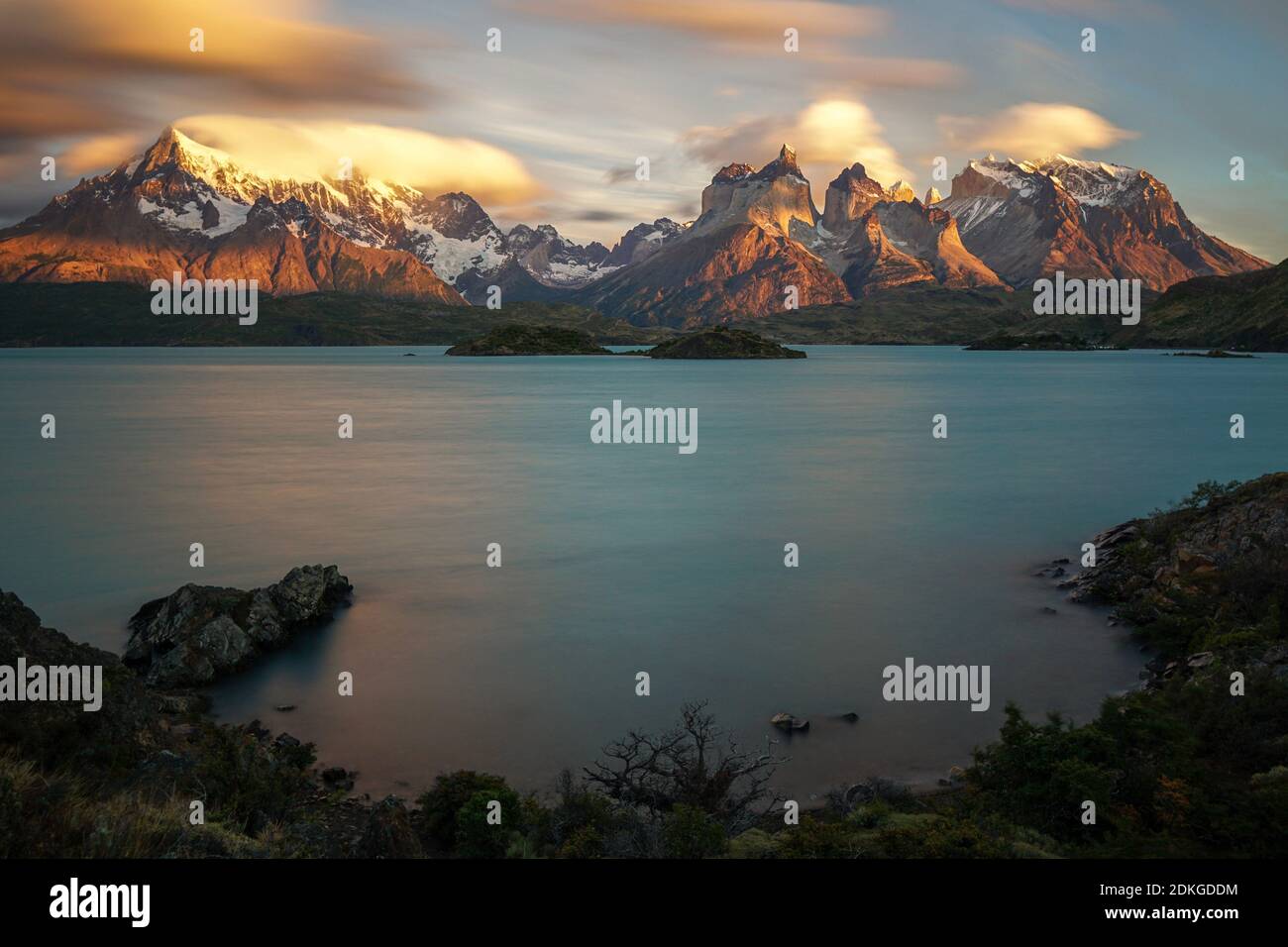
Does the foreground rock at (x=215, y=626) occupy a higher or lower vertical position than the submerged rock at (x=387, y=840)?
higher

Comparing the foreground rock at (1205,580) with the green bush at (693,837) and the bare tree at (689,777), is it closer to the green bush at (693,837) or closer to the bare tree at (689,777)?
the bare tree at (689,777)

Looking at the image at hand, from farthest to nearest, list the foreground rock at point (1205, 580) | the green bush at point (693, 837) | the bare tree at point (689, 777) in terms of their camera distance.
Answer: the foreground rock at point (1205, 580) → the bare tree at point (689, 777) → the green bush at point (693, 837)

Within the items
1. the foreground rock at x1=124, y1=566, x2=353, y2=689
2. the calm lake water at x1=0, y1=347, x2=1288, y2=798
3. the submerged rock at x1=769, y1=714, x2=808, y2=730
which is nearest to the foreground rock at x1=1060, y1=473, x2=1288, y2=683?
the calm lake water at x1=0, y1=347, x2=1288, y2=798

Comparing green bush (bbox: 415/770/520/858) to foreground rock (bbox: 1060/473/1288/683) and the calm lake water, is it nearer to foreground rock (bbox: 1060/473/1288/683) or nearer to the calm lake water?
the calm lake water

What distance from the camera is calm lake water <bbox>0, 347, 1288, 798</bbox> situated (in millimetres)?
24188

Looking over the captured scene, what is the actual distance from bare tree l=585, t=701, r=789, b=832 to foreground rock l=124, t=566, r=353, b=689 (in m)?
13.5

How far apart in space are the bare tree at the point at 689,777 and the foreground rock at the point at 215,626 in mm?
13483

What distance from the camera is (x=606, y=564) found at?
139ft

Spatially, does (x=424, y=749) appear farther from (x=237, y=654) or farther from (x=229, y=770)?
(x=237, y=654)

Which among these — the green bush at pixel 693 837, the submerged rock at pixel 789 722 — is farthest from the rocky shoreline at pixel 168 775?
the submerged rock at pixel 789 722

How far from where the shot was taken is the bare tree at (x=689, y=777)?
18.3 m

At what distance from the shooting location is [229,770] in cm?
1714
